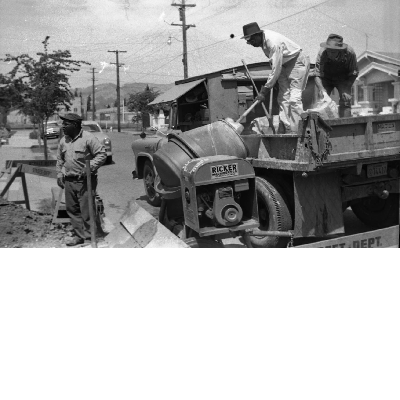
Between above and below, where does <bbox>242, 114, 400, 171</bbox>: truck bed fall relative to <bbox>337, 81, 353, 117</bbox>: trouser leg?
below

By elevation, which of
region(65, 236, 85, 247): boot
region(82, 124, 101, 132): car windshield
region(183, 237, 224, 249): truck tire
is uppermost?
region(82, 124, 101, 132): car windshield

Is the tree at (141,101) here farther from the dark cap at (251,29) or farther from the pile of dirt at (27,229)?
the pile of dirt at (27,229)

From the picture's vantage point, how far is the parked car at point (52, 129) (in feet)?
20.0

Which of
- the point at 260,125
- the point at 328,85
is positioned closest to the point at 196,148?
the point at 260,125

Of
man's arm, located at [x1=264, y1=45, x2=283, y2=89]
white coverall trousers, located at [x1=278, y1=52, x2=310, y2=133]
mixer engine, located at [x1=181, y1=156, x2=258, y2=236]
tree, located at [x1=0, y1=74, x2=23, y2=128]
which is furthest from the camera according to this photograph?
white coverall trousers, located at [x1=278, y1=52, x2=310, y2=133]

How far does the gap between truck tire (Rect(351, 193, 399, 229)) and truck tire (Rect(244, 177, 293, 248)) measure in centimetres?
113

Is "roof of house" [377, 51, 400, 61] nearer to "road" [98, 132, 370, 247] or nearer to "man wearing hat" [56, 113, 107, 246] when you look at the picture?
"road" [98, 132, 370, 247]

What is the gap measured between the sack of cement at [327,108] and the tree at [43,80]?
2.64 metres

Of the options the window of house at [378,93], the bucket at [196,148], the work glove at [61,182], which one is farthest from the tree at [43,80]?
the window of house at [378,93]

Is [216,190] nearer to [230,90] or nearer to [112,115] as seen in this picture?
[230,90]

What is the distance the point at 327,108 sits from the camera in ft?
19.3

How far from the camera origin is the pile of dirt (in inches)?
231

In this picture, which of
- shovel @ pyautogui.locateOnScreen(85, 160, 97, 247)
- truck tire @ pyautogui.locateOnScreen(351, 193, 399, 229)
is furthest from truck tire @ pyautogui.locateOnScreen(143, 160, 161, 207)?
truck tire @ pyautogui.locateOnScreen(351, 193, 399, 229)
